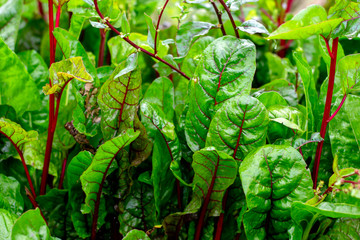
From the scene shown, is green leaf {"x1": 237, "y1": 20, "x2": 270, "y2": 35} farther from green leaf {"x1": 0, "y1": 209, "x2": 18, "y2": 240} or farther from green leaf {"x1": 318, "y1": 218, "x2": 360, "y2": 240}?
green leaf {"x1": 0, "y1": 209, "x2": 18, "y2": 240}

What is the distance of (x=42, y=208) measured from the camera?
0.84m

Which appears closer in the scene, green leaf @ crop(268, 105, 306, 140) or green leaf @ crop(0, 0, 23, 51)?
green leaf @ crop(268, 105, 306, 140)

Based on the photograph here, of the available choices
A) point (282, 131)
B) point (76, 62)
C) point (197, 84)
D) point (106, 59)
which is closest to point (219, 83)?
point (197, 84)

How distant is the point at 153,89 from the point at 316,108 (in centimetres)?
35

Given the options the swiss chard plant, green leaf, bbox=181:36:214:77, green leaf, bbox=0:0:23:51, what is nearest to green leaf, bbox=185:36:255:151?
the swiss chard plant

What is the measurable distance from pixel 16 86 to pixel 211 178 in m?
0.52

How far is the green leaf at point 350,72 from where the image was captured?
70cm

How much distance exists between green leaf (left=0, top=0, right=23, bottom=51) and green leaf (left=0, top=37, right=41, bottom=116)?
0.50 ft

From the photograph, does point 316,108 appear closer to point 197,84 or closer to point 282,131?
point 282,131

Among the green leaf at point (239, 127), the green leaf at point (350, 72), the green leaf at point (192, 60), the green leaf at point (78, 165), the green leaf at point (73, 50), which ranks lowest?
the green leaf at point (78, 165)

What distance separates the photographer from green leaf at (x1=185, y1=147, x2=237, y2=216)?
695 mm

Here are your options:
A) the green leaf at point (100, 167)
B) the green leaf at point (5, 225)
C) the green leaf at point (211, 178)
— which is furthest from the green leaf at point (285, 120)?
the green leaf at point (5, 225)

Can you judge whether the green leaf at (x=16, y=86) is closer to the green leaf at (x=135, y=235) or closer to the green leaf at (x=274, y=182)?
the green leaf at (x=135, y=235)

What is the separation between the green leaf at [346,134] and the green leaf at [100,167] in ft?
1.29
